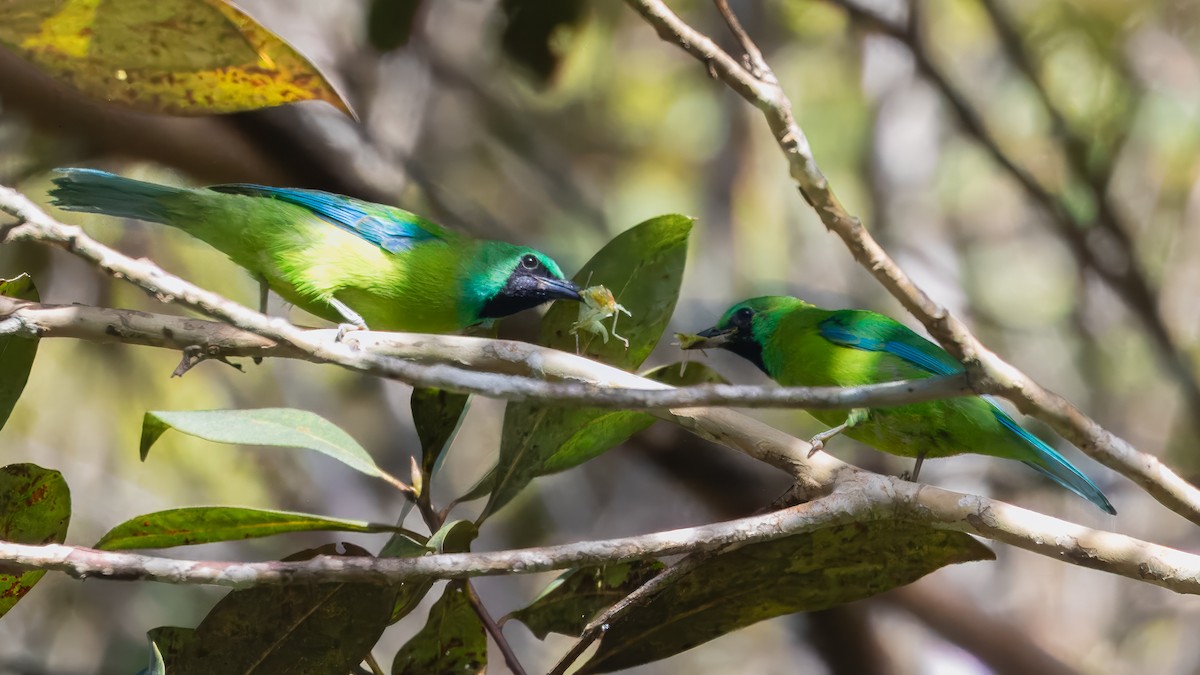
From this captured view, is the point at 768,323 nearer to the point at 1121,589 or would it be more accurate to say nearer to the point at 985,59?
the point at 1121,589

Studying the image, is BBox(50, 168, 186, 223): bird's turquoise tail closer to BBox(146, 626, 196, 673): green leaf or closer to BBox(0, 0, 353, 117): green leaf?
BBox(0, 0, 353, 117): green leaf

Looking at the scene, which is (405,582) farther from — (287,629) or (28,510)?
(28,510)

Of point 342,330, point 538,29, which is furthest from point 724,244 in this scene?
point 342,330

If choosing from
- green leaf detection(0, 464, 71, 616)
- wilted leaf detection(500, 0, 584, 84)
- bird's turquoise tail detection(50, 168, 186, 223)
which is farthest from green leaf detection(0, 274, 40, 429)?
wilted leaf detection(500, 0, 584, 84)

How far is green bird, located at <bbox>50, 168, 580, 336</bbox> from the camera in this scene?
207 centimetres

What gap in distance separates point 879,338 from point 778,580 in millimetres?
936

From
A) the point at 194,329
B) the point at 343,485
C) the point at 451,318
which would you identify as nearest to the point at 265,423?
the point at 194,329

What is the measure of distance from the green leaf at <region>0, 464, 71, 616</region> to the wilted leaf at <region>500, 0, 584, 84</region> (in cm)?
216

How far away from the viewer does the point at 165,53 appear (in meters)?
1.82

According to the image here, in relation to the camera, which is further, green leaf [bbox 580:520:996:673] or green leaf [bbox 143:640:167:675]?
green leaf [bbox 580:520:996:673]

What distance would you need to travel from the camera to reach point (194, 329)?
60.7 inches

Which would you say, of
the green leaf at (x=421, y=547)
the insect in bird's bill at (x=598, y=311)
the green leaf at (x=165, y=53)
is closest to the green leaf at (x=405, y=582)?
the green leaf at (x=421, y=547)

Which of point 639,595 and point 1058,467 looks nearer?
point 639,595

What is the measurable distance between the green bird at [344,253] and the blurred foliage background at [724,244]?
70cm
